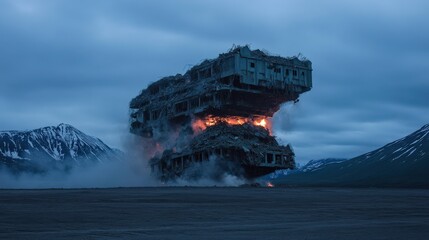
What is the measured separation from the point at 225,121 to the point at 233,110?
2.22 m

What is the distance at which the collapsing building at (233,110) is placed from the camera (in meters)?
77.9

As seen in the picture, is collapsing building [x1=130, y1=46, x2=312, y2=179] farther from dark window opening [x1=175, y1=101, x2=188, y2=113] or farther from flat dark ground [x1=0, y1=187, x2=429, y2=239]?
flat dark ground [x1=0, y1=187, x2=429, y2=239]

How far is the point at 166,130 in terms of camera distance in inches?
3735

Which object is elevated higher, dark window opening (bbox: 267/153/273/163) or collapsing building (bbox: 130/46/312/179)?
collapsing building (bbox: 130/46/312/179)

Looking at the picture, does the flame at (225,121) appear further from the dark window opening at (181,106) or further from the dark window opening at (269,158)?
the dark window opening at (269,158)

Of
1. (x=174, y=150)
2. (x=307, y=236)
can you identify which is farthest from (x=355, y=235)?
(x=174, y=150)

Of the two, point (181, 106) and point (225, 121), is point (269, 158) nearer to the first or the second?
point (225, 121)

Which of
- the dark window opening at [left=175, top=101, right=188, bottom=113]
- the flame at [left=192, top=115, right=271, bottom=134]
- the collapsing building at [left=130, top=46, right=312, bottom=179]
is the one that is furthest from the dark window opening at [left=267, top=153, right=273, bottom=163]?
the dark window opening at [left=175, top=101, right=188, bottom=113]

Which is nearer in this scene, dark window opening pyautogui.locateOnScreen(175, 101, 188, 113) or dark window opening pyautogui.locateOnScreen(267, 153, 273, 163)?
dark window opening pyautogui.locateOnScreen(267, 153, 273, 163)

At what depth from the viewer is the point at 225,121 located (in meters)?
83.6

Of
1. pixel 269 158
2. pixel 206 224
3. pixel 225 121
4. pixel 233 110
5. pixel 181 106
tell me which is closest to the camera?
pixel 206 224

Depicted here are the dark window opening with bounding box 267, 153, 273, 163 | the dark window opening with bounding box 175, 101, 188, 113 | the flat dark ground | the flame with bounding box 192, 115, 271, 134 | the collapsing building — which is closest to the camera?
the flat dark ground

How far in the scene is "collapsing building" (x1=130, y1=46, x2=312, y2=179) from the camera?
7794 cm

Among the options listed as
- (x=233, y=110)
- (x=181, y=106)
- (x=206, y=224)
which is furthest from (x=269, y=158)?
(x=206, y=224)
